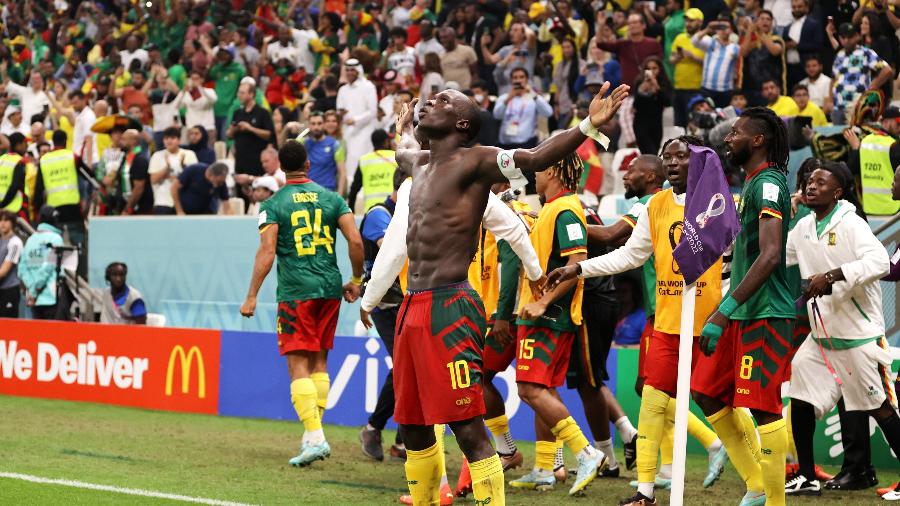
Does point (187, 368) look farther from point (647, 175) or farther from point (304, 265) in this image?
point (647, 175)

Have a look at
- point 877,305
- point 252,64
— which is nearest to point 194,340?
point 877,305

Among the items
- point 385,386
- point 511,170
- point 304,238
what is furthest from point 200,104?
point 511,170

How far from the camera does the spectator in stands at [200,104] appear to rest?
2075 centimetres

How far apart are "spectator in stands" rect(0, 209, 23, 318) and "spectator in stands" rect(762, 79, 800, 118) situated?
9763mm

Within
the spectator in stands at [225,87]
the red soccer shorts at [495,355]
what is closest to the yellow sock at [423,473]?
the red soccer shorts at [495,355]

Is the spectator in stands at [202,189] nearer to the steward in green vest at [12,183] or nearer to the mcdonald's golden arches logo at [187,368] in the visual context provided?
the steward in green vest at [12,183]

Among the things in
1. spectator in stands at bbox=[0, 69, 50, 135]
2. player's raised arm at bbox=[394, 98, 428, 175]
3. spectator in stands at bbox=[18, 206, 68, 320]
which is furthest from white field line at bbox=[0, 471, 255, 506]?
spectator in stands at bbox=[0, 69, 50, 135]

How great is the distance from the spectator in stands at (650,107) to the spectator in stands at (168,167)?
21.4 feet

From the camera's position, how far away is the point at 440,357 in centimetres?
603

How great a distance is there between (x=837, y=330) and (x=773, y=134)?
2153 millimetres

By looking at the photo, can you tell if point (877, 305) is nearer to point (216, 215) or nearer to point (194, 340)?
point (194, 340)

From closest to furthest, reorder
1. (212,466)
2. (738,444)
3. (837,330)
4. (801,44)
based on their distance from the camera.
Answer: (738,444) < (837,330) < (212,466) < (801,44)

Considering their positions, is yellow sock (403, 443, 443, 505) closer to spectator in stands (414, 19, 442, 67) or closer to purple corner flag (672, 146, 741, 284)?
purple corner flag (672, 146, 741, 284)

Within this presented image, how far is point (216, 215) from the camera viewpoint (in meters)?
17.5
